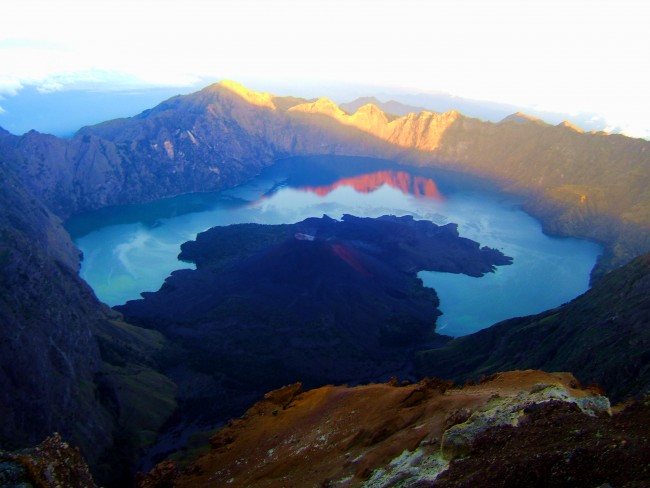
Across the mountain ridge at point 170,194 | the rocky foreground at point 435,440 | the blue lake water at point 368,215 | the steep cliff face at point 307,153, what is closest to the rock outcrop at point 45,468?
the rocky foreground at point 435,440

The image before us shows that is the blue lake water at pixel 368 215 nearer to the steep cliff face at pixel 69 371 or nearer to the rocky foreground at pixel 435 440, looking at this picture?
the steep cliff face at pixel 69 371

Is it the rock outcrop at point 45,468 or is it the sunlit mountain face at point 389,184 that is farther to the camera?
the sunlit mountain face at point 389,184

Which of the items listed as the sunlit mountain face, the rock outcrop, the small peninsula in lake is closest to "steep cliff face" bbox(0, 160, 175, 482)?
the small peninsula in lake

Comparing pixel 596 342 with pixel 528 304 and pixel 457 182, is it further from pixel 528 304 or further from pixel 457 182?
pixel 457 182

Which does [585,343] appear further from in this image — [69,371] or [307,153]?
[307,153]

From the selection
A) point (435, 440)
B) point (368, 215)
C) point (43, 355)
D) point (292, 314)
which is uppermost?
point (435, 440)

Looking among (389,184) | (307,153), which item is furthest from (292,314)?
(307,153)
